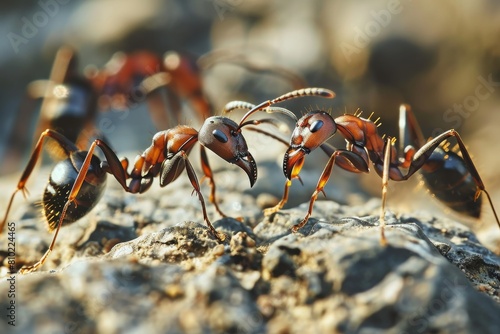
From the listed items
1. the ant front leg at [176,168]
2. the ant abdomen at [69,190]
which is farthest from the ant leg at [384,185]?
the ant abdomen at [69,190]

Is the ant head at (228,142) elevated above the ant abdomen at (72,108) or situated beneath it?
elevated above

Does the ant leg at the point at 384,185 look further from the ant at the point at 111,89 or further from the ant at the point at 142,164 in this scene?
the ant at the point at 111,89

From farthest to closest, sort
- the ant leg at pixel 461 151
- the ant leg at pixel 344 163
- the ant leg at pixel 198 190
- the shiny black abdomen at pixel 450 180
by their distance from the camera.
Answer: the shiny black abdomen at pixel 450 180 < the ant leg at pixel 461 151 < the ant leg at pixel 344 163 < the ant leg at pixel 198 190

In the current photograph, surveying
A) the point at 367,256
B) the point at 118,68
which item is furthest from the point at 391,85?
the point at 367,256

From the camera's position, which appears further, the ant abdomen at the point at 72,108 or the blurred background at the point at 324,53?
the blurred background at the point at 324,53

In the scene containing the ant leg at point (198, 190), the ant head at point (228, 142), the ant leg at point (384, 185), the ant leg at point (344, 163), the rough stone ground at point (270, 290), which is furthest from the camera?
the ant head at point (228, 142)

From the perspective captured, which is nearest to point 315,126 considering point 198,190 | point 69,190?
point 198,190

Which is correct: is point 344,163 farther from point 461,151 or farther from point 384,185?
point 461,151
